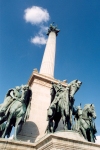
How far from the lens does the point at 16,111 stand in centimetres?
900

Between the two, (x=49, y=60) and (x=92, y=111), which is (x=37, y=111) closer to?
(x=92, y=111)

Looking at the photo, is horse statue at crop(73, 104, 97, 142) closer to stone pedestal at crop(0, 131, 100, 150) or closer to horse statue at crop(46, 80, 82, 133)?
horse statue at crop(46, 80, 82, 133)

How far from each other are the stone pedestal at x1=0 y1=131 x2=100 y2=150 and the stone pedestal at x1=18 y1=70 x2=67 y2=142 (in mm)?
1966

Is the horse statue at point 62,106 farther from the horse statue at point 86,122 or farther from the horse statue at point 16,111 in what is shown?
the horse statue at point 16,111

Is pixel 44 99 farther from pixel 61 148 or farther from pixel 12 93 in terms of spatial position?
pixel 61 148

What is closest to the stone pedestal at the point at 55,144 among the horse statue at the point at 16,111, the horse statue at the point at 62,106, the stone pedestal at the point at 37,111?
the horse statue at the point at 16,111

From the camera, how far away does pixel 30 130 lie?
9758 millimetres

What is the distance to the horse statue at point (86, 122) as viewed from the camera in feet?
30.7

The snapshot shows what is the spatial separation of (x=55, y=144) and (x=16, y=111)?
3404 mm

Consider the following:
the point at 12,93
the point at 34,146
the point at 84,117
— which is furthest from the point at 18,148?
the point at 84,117

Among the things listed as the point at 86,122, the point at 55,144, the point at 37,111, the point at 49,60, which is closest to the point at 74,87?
the point at 86,122

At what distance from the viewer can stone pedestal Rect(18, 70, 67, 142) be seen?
9.62 meters

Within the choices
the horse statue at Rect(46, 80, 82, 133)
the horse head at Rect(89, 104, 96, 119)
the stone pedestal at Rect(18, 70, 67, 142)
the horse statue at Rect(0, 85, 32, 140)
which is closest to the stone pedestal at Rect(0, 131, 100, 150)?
the horse statue at Rect(0, 85, 32, 140)

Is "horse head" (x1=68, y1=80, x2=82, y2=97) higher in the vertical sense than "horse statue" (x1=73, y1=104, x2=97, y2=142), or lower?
higher
